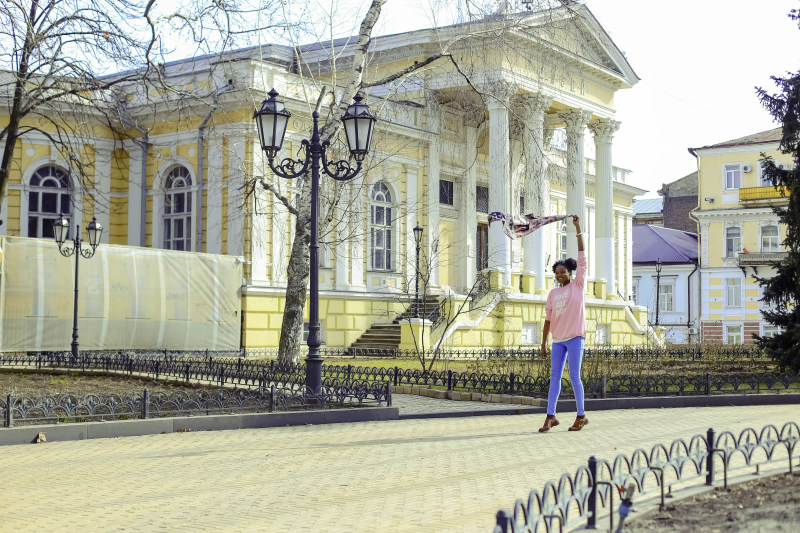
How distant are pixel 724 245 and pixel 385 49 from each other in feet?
97.9

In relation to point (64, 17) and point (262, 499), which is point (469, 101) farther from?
point (262, 499)

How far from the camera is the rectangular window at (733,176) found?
57.8 meters

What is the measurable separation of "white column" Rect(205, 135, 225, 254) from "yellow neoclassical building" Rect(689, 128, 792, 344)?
110 ft

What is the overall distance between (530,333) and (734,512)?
97.7 feet

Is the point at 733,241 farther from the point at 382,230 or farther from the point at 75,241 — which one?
the point at 75,241

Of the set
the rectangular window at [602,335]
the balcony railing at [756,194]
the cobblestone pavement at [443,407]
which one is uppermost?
the balcony railing at [756,194]

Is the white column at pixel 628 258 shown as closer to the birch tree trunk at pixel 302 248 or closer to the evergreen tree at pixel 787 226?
the evergreen tree at pixel 787 226

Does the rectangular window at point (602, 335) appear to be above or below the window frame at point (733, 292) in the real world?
below

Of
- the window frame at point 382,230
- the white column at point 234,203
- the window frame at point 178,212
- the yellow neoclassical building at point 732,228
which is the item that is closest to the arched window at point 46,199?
the window frame at point 178,212

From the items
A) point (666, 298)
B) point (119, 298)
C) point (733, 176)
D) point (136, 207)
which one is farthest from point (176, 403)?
point (666, 298)

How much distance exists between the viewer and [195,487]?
8266mm

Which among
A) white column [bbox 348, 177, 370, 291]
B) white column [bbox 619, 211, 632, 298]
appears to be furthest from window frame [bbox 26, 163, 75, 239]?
white column [bbox 619, 211, 632, 298]

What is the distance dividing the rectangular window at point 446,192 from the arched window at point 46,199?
43.9 feet

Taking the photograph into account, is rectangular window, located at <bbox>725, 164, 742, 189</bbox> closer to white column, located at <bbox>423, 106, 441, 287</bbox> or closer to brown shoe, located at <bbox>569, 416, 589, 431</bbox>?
white column, located at <bbox>423, 106, 441, 287</bbox>
